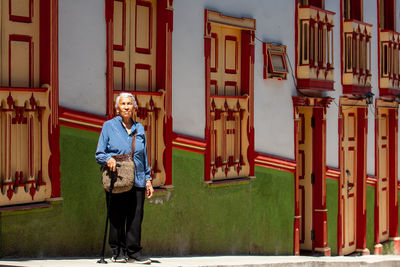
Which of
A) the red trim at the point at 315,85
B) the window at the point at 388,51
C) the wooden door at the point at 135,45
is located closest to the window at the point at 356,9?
the window at the point at 388,51

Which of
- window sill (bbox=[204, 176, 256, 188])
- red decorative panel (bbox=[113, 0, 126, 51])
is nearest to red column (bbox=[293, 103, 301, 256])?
window sill (bbox=[204, 176, 256, 188])

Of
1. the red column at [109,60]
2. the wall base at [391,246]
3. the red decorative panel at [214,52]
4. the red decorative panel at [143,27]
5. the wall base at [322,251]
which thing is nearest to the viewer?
the red column at [109,60]

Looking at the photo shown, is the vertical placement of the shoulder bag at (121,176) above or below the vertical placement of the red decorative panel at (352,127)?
below

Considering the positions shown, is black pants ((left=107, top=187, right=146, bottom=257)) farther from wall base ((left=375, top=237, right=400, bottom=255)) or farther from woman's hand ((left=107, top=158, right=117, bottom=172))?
wall base ((left=375, top=237, right=400, bottom=255))

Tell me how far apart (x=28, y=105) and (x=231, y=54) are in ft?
14.6

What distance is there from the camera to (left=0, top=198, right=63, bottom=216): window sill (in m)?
7.98

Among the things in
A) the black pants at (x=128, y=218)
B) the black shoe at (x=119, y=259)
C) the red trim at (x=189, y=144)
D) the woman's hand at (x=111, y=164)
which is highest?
the red trim at (x=189, y=144)

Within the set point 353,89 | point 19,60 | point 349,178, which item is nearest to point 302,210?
point 349,178

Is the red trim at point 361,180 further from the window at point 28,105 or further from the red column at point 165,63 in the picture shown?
the window at point 28,105

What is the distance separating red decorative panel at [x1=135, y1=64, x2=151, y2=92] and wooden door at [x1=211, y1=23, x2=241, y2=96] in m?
1.59

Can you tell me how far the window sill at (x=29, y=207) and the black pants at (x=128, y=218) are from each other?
2.44 ft

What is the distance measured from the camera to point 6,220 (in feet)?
26.2

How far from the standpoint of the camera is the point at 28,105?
8.29m

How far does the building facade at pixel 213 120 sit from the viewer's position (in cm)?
844
